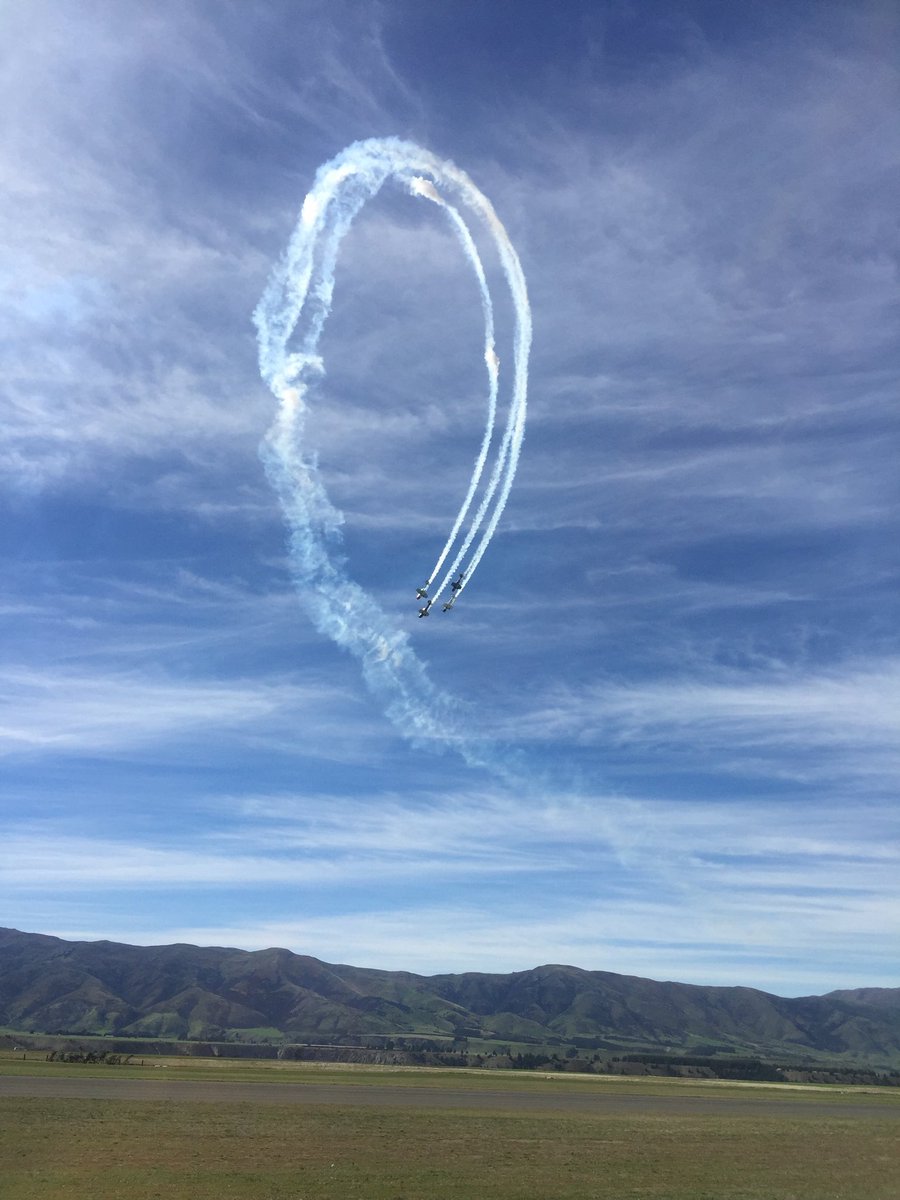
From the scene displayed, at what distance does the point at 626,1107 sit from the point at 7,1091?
71495mm

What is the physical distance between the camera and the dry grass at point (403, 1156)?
45.6 metres

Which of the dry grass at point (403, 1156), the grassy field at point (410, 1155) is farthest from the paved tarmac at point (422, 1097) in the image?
the dry grass at point (403, 1156)

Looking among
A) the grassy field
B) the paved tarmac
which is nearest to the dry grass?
the grassy field

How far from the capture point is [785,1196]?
4822 cm

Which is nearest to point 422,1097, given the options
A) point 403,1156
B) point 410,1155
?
point 410,1155

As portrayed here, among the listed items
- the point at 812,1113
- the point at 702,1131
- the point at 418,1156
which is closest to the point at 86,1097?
the point at 418,1156

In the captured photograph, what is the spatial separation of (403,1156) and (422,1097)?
50.3 metres

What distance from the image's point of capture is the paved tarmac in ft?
288

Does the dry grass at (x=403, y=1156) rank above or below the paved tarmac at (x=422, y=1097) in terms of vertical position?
below

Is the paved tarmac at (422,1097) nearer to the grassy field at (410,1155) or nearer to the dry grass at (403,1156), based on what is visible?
the grassy field at (410,1155)

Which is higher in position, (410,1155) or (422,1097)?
(422,1097)

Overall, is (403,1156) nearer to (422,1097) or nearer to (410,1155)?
(410,1155)

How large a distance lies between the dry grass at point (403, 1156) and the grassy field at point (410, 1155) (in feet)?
0.55

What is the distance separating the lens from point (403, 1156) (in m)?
55.8
